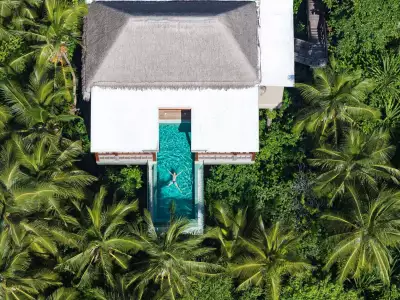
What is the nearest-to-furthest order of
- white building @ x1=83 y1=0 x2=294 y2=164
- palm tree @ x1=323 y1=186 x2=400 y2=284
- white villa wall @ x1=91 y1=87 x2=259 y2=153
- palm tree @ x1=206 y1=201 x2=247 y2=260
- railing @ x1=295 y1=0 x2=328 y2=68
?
palm tree @ x1=323 y1=186 x2=400 y2=284 < palm tree @ x1=206 y1=201 x2=247 y2=260 < white building @ x1=83 y1=0 x2=294 y2=164 < white villa wall @ x1=91 y1=87 x2=259 y2=153 < railing @ x1=295 y1=0 x2=328 y2=68

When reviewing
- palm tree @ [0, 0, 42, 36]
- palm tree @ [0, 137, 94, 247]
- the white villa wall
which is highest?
palm tree @ [0, 0, 42, 36]

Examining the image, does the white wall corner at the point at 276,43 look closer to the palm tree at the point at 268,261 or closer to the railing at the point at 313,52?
the railing at the point at 313,52

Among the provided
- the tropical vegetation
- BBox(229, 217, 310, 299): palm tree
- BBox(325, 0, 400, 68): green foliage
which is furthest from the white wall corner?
BBox(229, 217, 310, 299): palm tree

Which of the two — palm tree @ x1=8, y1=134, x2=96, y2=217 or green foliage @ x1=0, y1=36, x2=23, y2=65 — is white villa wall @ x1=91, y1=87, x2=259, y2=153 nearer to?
palm tree @ x1=8, y1=134, x2=96, y2=217

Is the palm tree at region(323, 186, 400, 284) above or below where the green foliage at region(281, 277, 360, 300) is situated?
above

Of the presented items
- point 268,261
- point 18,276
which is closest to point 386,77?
point 268,261
